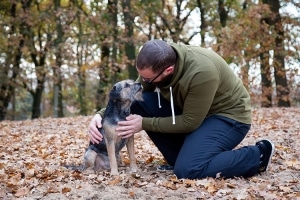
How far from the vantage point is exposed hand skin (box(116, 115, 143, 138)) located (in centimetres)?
511

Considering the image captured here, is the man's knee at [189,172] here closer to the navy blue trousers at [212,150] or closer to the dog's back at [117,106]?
the navy blue trousers at [212,150]

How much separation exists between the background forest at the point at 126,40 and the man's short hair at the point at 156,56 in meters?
15.1

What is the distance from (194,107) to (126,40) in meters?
18.3

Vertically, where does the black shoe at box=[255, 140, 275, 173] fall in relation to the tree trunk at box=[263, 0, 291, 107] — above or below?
below

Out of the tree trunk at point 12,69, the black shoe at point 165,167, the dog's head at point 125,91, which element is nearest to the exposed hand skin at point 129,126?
the dog's head at point 125,91

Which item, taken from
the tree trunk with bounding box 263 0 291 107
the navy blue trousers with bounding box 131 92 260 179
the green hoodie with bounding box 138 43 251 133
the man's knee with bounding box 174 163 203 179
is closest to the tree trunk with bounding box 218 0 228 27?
the tree trunk with bounding box 263 0 291 107

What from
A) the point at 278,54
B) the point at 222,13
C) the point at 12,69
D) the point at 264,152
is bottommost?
the point at 264,152

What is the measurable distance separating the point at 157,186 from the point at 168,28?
23.1 m

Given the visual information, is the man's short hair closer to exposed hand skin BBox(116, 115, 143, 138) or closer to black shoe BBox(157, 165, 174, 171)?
exposed hand skin BBox(116, 115, 143, 138)

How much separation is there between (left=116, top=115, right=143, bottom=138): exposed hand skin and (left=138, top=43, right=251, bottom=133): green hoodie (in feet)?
0.38

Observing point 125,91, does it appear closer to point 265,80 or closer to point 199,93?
point 199,93

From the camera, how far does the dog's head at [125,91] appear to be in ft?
16.7

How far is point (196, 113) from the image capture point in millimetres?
5094

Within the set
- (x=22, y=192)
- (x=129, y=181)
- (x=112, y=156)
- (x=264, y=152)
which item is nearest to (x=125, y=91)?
(x=112, y=156)
